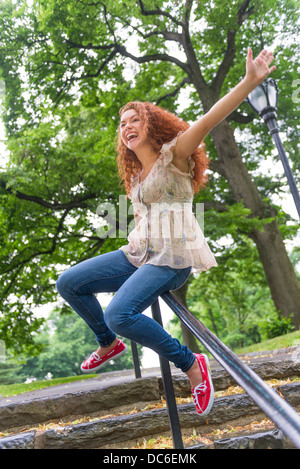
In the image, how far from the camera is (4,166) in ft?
27.7

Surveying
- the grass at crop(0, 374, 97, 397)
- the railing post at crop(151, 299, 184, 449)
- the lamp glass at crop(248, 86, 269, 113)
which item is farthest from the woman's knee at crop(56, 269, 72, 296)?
the grass at crop(0, 374, 97, 397)

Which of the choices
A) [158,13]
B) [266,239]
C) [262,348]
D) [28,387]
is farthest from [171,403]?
[158,13]

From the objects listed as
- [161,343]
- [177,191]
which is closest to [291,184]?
[177,191]

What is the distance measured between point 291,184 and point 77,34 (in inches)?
270

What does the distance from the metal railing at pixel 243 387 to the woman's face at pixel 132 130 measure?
1024 millimetres

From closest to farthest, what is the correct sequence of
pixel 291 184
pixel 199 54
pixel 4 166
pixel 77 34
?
1. pixel 291 184
2. pixel 4 166
3. pixel 77 34
4. pixel 199 54

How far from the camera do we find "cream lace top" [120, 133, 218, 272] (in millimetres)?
2264

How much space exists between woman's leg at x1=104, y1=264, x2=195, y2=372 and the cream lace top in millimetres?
168

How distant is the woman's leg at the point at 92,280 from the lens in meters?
2.32

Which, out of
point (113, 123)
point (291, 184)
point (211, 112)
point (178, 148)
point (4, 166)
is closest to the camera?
point (211, 112)

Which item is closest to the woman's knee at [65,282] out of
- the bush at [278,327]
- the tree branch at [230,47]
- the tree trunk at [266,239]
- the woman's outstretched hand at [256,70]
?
the woman's outstretched hand at [256,70]

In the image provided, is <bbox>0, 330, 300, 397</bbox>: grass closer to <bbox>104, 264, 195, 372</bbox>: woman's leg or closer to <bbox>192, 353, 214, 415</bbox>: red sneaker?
<bbox>192, 353, 214, 415</bbox>: red sneaker

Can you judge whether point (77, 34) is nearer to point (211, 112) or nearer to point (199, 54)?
point (199, 54)

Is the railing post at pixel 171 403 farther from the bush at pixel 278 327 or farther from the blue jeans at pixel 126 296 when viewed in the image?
the bush at pixel 278 327
